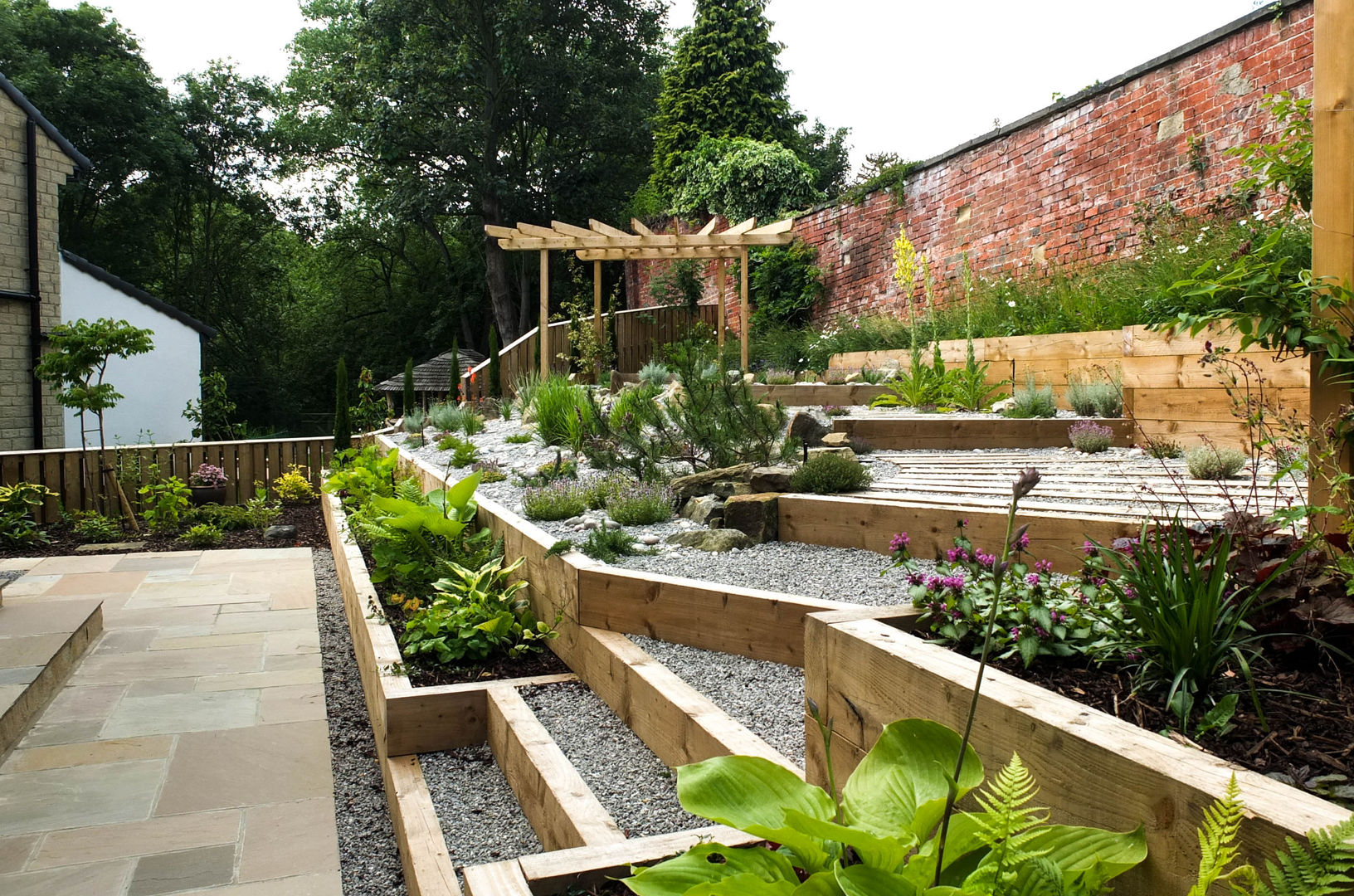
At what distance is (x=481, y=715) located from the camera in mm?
3072

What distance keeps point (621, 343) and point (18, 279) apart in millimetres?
8407

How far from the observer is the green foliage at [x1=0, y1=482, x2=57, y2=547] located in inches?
290

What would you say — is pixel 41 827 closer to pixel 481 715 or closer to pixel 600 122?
pixel 481 715

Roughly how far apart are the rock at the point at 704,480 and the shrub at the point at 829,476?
13.5 inches

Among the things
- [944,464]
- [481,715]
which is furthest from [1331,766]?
[944,464]

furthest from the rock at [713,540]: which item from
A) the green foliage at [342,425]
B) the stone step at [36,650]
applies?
the green foliage at [342,425]

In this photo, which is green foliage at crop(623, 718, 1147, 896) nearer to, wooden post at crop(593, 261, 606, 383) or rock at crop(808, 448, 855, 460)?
rock at crop(808, 448, 855, 460)

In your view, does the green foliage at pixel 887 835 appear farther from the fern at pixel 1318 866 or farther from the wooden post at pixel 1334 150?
the wooden post at pixel 1334 150

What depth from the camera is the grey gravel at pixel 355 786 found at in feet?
Result: 8.20

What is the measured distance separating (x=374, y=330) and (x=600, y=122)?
383 inches

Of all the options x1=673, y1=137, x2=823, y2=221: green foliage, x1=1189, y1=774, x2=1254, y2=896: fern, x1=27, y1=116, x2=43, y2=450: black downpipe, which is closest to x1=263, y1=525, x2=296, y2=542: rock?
x1=27, y1=116, x2=43, y2=450: black downpipe

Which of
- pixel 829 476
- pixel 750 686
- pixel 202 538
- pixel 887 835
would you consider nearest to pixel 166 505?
pixel 202 538

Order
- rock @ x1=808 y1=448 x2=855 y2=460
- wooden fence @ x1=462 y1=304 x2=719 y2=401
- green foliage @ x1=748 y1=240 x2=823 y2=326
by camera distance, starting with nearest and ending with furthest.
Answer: rock @ x1=808 y1=448 x2=855 y2=460
wooden fence @ x1=462 y1=304 x2=719 y2=401
green foliage @ x1=748 y1=240 x2=823 y2=326

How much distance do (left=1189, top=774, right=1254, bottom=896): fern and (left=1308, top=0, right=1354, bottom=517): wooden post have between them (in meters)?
1.12
